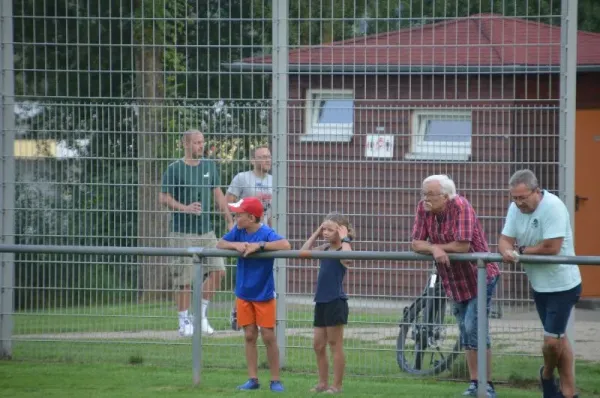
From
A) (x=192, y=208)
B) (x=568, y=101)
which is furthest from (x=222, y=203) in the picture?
(x=568, y=101)

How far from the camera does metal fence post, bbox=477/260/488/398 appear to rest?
27.8ft

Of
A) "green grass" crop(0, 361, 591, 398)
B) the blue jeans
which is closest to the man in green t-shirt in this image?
"green grass" crop(0, 361, 591, 398)

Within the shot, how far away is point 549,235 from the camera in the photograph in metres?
8.35

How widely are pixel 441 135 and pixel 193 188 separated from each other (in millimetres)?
2262

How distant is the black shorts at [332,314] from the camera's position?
29.2ft

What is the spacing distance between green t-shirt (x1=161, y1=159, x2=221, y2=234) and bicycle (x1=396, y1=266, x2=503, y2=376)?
1990 mm

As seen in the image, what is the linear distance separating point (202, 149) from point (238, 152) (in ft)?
1.09

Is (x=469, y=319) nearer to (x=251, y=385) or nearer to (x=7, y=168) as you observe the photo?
(x=251, y=385)

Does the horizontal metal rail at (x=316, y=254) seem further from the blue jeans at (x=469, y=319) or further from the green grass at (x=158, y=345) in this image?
the green grass at (x=158, y=345)

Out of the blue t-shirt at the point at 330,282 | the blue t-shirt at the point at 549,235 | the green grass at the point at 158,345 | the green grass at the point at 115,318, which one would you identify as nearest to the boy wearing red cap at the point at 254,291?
the blue t-shirt at the point at 330,282

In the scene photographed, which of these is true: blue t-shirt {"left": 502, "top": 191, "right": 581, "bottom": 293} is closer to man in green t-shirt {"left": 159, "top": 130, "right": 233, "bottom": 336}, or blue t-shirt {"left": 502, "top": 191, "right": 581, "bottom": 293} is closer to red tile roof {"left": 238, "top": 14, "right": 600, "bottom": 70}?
red tile roof {"left": 238, "top": 14, "right": 600, "bottom": 70}

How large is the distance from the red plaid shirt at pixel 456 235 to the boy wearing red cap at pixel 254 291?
1.09m

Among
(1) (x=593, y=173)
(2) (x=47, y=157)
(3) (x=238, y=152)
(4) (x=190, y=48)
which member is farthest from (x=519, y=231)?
(1) (x=593, y=173)

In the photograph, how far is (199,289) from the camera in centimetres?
906
